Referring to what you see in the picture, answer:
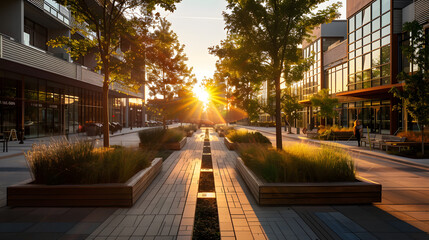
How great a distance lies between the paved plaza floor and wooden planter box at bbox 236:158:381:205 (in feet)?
0.41

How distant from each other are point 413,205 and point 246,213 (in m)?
3.57

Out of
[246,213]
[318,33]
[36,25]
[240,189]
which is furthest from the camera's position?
[318,33]

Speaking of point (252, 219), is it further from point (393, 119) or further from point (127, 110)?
point (127, 110)

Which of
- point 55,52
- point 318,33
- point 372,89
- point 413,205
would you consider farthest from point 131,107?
point 413,205

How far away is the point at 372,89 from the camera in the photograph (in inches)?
910

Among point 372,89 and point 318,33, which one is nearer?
point 372,89

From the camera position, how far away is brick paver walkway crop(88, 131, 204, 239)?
3836mm

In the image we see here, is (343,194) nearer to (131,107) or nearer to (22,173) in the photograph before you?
(22,173)

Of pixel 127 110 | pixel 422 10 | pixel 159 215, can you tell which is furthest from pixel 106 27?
pixel 127 110

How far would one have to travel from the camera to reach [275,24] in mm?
9773

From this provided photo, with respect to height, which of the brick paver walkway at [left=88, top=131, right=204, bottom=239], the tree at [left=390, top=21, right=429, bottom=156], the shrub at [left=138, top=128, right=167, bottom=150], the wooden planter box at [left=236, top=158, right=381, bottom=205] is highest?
the tree at [left=390, top=21, right=429, bottom=156]

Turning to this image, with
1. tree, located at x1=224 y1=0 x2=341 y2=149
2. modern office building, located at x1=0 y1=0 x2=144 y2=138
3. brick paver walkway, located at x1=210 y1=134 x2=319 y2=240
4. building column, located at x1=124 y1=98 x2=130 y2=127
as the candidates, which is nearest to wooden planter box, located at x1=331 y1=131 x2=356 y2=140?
tree, located at x1=224 y1=0 x2=341 y2=149

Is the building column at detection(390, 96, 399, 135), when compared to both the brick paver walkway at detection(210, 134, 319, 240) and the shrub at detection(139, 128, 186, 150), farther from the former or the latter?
the brick paver walkway at detection(210, 134, 319, 240)

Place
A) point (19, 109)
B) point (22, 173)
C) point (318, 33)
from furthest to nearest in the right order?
point (318, 33)
point (19, 109)
point (22, 173)
